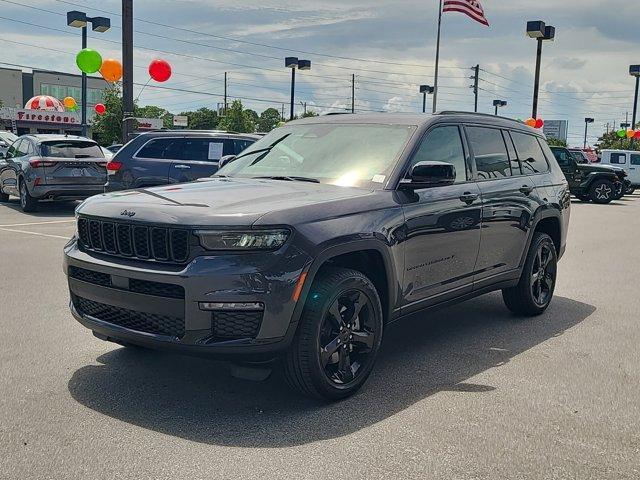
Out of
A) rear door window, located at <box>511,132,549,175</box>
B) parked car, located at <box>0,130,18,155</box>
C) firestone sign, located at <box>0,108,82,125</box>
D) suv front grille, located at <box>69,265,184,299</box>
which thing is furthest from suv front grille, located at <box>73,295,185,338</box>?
firestone sign, located at <box>0,108,82,125</box>

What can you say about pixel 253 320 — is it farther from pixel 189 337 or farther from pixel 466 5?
pixel 466 5

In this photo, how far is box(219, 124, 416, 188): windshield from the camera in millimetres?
4824

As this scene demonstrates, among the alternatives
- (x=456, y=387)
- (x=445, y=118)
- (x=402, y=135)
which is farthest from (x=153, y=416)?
(x=445, y=118)

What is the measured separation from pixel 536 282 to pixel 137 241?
392 centimetres

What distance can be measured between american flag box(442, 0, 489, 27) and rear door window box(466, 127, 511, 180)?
20073mm

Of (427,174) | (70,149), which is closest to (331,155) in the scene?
(427,174)

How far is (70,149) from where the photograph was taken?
15305 mm

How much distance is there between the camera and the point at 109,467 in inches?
130

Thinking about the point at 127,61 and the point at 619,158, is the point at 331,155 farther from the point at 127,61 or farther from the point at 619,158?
the point at 619,158

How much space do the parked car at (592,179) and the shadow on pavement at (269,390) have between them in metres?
19.0

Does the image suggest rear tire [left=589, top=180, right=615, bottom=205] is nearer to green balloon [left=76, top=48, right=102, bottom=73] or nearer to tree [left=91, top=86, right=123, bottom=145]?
green balloon [left=76, top=48, right=102, bottom=73]

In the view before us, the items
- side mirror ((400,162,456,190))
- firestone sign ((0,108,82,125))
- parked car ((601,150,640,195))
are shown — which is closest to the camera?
side mirror ((400,162,456,190))

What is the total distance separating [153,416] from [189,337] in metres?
0.54

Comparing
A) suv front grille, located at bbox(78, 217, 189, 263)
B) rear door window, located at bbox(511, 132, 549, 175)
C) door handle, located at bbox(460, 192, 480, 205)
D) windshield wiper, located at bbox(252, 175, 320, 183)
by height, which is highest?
rear door window, located at bbox(511, 132, 549, 175)
